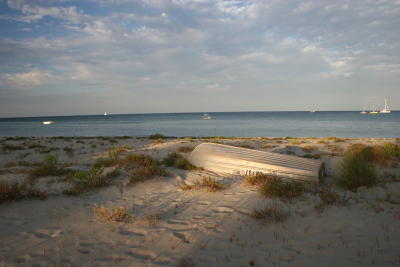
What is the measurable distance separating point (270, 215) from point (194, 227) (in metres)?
1.37

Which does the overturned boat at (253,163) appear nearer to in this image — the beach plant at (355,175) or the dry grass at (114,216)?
the beach plant at (355,175)

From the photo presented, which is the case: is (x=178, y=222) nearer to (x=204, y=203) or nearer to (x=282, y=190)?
(x=204, y=203)

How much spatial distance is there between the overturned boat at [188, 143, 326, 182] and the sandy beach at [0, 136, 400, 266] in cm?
71

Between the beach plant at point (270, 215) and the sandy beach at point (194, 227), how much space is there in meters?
0.06

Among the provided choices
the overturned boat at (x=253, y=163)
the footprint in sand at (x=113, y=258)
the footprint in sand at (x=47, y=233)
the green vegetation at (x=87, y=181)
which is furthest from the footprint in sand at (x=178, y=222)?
the overturned boat at (x=253, y=163)

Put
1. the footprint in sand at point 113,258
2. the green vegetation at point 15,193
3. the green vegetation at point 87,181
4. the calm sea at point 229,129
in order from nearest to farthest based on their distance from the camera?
the footprint in sand at point 113,258 → the green vegetation at point 15,193 → the green vegetation at point 87,181 → the calm sea at point 229,129

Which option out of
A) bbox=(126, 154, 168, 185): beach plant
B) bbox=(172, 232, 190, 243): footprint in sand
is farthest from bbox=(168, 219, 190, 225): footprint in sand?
bbox=(126, 154, 168, 185): beach plant

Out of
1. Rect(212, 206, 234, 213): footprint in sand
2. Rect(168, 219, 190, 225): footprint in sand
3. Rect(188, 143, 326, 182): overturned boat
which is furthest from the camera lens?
Rect(188, 143, 326, 182): overturned boat

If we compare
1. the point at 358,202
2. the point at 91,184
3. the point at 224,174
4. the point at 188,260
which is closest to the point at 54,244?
the point at 188,260

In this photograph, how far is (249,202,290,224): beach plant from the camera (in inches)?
156

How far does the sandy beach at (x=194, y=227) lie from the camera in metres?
3.06

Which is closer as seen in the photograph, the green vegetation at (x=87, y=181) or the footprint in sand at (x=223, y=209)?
the footprint in sand at (x=223, y=209)

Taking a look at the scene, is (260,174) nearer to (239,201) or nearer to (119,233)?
(239,201)

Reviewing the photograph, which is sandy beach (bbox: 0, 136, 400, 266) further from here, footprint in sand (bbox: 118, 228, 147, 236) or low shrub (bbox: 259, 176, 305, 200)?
low shrub (bbox: 259, 176, 305, 200)
